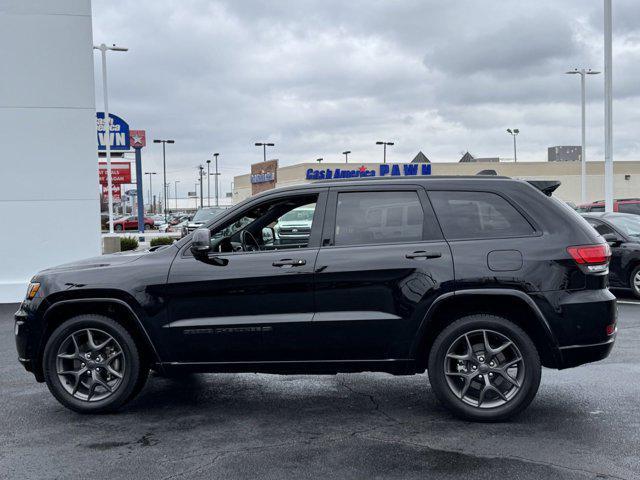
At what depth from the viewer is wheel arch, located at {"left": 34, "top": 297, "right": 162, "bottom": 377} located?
5.53m

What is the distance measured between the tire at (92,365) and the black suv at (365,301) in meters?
0.01

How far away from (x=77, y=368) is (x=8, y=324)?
5652mm

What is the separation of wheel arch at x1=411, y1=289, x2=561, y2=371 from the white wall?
31.5ft

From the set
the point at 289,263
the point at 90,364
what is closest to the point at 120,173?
the point at 90,364

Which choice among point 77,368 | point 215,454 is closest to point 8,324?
point 77,368

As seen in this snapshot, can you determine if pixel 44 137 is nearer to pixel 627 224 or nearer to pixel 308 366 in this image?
pixel 308 366

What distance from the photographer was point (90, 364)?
18.4ft

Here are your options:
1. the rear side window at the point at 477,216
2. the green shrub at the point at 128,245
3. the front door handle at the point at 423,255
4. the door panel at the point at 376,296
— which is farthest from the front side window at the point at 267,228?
the green shrub at the point at 128,245

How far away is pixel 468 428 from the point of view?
5.24 meters

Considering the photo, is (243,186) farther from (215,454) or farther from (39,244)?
(215,454)

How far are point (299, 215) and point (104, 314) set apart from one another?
5.73ft

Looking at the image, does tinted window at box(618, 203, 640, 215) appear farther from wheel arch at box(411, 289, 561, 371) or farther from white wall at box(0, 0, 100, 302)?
wheel arch at box(411, 289, 561, 371)

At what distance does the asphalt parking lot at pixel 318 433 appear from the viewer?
14.6ft

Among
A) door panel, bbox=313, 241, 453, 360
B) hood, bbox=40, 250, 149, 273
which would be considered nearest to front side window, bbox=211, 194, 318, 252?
door panel, bbox=313, 241, 453, 360
